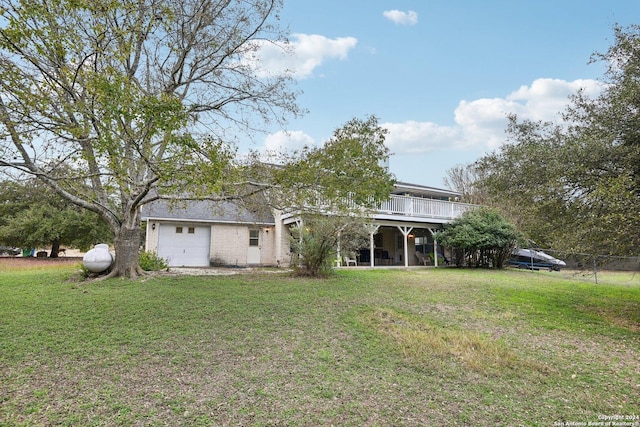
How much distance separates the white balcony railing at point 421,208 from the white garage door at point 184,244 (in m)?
9.14

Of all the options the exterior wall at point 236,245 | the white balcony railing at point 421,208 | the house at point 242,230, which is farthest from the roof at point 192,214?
the white balcony railing at point 421,208

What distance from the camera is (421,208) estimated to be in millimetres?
17266

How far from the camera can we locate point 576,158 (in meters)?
7.13

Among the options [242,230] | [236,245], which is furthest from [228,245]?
[242,230]

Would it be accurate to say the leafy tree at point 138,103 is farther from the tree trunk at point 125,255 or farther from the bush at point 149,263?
the bush at point 149,263

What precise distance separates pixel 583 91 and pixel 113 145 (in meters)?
10.3

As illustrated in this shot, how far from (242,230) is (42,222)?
46.7ft

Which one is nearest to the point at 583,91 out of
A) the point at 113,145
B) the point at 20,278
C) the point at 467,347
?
the point at 467,347

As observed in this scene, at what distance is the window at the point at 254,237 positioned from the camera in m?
18.6

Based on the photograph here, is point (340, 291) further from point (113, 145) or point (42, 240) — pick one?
point (42, 240)

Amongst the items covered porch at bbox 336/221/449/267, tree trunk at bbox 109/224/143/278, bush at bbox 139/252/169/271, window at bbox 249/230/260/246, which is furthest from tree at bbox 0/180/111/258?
covered porch at bbox 336/221/449/267

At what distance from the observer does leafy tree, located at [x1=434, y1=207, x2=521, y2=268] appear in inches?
632

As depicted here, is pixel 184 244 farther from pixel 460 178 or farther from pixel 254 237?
pixel 460 178

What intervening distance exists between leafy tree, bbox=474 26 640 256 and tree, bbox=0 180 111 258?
25356 mm
